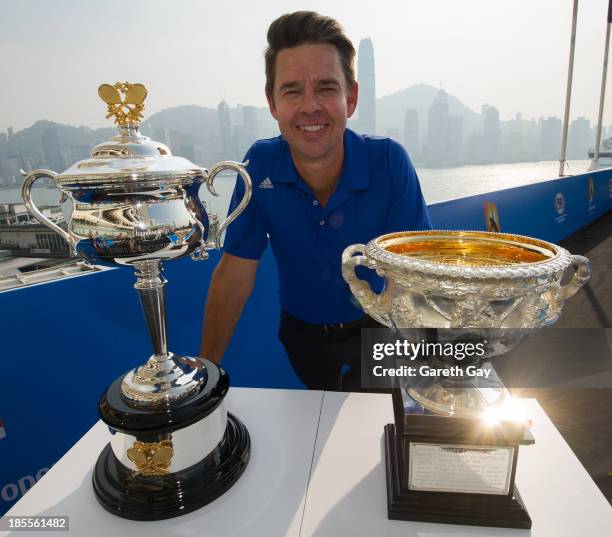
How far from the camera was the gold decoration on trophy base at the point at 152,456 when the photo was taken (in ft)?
2.70

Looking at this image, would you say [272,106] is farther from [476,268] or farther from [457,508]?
[457,508]

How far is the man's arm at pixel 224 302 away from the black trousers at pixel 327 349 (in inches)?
13.0

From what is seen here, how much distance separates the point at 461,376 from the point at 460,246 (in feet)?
1.00

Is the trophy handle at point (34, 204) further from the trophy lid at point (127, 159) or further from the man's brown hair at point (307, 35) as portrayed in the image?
the man's brown hair at point (307, 35)

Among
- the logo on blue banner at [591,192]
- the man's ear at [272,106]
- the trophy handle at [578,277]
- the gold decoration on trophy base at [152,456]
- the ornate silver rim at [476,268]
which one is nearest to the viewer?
the ornate silver rim at [476,268]

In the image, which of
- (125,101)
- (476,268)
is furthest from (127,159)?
(476,268)

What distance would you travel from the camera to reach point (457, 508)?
2.50 ft

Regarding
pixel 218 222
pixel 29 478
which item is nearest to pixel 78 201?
pixel 218 222

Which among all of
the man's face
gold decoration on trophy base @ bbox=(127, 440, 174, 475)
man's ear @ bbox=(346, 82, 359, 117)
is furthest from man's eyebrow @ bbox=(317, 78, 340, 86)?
gold decoration on trophy base @ bbox=(127, 440, 174, 475)

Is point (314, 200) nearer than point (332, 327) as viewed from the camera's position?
Yes

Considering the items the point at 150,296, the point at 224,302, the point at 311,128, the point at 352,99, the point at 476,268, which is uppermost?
the point at 352,99

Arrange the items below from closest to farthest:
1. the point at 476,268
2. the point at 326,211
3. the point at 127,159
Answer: the point at 476,268 → the point at 127,159 → the point at 326,211

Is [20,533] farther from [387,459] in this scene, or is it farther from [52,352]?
[52,352]

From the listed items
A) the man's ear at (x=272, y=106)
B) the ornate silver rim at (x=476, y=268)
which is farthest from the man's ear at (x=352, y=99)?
the ornate silver rim at (x=476, y=268)
